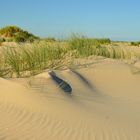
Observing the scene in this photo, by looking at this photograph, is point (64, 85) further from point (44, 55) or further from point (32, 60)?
point (44, 55)

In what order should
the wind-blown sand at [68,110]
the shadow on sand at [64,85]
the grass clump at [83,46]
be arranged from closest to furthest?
the wind-blown sand at [68,110], the shadow on sand at [64,85], the grass clump at [83,46]

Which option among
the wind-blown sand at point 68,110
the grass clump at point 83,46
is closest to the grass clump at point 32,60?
the wind-blown sand at point 68,110

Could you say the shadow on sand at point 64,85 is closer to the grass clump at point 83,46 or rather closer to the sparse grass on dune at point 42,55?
the sparse grass on dune at point 42,55

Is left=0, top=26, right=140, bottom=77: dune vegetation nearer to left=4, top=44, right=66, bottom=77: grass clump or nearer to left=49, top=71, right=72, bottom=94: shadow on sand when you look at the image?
left=4, top=44, right=66, bottom=77: grass clump

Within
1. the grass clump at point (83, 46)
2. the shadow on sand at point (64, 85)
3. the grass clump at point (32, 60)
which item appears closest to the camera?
the shadow on sand at point (64, 85)

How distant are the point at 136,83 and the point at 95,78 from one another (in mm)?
1092

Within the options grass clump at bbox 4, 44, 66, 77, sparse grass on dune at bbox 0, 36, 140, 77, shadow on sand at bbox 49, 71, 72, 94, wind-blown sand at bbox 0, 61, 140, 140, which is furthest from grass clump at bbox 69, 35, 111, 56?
shadow on sand at bbox 49, 71, 72, 94

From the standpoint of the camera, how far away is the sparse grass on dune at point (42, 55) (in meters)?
10.6

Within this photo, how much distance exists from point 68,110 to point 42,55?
473 cm

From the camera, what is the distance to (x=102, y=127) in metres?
6.73

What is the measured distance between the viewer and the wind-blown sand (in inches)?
249

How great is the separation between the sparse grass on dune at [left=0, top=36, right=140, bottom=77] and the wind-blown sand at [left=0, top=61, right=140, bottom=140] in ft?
3.41

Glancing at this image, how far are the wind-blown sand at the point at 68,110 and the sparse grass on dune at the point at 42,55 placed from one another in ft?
3.41

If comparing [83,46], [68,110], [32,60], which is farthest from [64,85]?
[83,46]
